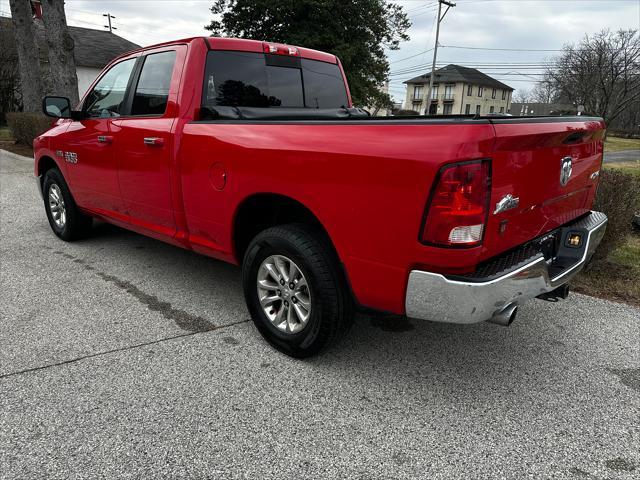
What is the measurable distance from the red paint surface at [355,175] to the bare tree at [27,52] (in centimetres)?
1506

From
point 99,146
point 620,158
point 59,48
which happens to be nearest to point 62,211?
point 99,146

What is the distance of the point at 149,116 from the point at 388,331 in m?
2.39

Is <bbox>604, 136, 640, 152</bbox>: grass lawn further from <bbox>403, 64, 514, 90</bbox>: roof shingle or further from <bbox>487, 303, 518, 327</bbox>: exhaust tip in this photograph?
<bbox>403, 64, 514, 90</bbox>: roof shingle

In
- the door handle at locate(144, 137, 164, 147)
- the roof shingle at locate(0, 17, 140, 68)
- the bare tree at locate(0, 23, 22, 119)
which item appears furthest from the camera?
the roof shingle at locate(0, 17, 140, 68)

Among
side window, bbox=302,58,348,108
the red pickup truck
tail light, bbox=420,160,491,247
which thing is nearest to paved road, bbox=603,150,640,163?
side window, bbox=302,58,348,108

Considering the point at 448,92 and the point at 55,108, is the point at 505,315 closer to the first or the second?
the point at 55,108

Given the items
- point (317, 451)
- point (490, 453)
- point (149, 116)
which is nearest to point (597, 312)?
point (490, 453)

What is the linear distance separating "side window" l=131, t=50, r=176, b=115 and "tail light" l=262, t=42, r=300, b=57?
0.70m

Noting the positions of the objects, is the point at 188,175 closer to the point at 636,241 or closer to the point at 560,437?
the point at 560,437

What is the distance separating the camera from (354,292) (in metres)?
2.48

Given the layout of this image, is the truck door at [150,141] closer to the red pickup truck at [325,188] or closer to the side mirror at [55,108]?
the red pickup truck at [325,188]

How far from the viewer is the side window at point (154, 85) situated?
138 inches

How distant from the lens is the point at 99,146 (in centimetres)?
412

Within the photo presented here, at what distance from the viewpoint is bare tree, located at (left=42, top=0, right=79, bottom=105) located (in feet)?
37.6
